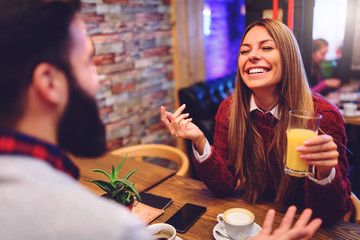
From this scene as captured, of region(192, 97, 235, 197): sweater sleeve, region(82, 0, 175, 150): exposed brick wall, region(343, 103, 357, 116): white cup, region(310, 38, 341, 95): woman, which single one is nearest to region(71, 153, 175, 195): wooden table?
region(192, 97, 235, 197): sweater sleeve

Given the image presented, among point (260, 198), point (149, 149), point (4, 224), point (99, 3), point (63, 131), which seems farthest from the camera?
point (99, 3)

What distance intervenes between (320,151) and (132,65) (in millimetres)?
2323

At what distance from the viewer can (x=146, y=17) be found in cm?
309

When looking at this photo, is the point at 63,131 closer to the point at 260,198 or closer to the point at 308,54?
the point at 260,198

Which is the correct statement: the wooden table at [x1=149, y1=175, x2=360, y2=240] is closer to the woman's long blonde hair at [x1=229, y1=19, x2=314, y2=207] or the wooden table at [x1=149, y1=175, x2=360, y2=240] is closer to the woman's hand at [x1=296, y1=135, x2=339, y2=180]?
the woman's long blonde hair at [x1=229, y1=19, x2=314, y2=207]

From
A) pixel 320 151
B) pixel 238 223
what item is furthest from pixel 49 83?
pixel 320 151

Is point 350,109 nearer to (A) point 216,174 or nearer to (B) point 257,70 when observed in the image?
(B) point 257,70

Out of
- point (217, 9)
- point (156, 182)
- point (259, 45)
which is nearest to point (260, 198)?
point (156, 182)

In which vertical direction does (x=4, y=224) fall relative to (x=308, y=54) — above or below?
below

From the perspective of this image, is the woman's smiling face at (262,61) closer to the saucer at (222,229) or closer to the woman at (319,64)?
the saucer at (222,229)

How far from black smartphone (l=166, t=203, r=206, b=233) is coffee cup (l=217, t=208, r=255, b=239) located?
16cm

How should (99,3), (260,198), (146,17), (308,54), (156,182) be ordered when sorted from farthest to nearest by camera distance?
1. (146,17)
2. (99,3)
3. (308,54)
4. (156,182)
5. (260,198)

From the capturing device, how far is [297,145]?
3.53 ft

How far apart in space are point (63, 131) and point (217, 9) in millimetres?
3740
